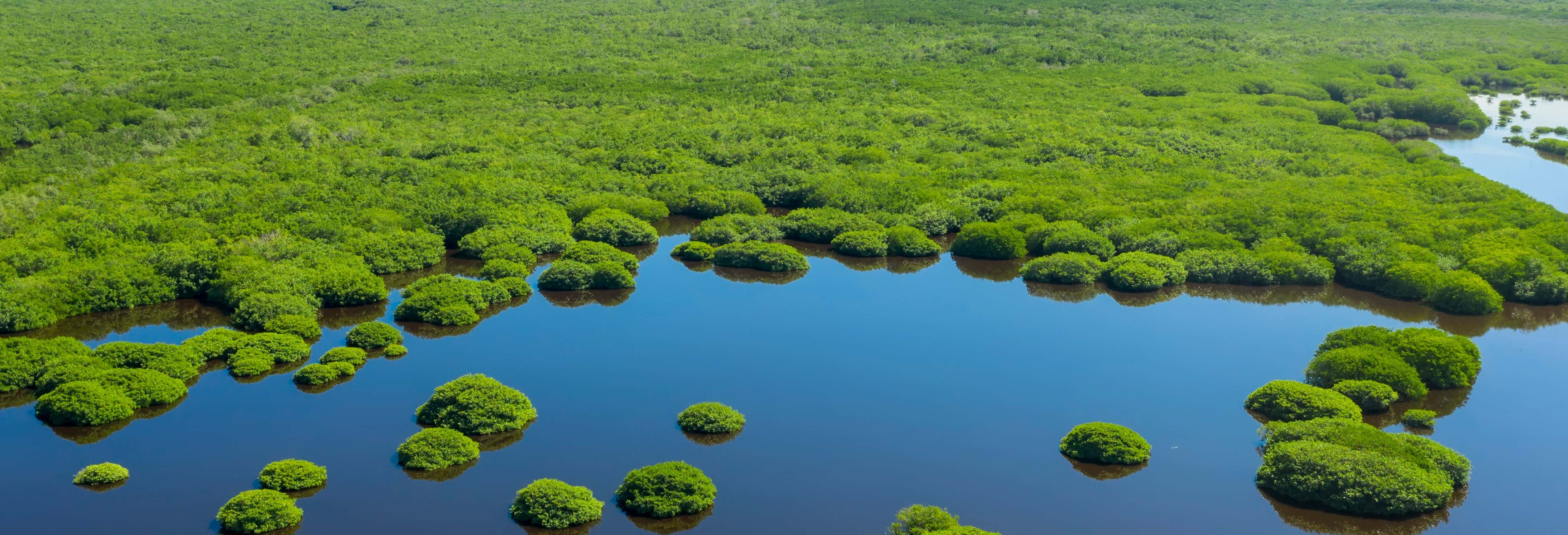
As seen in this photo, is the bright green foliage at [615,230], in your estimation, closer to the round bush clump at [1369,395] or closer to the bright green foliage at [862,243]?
the bright green foliage at [862,243]

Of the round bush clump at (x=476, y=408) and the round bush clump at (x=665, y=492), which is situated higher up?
the round bush clump at (x=476, y=408)

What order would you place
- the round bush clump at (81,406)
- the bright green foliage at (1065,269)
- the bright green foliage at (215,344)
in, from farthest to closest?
the bright green foliage at (1065,269)
the bright green foliage at (215,344)
the round bush clump at (81,406)

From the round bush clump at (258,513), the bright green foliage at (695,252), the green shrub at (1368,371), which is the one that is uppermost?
the bright green foliage at (695,252)

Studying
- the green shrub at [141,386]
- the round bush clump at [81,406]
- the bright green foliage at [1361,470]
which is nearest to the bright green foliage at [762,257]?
the green shrub at [141,386]

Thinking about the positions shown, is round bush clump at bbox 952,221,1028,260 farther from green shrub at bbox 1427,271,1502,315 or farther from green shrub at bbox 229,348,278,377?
green shrub at bbox 229,348,278,377

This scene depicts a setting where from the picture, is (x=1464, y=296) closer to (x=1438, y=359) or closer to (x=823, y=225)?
(x=1438, y=359)

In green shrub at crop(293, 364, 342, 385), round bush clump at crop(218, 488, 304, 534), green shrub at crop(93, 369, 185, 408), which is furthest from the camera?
green shrub at crop(293, 364, 342, 385)

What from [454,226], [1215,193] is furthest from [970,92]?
[454,226]

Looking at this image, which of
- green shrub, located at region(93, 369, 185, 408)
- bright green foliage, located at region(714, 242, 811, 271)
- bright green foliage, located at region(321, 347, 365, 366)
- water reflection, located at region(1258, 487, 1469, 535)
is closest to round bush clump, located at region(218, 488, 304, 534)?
green shrub, located at region(93, 369, 185, 408)
